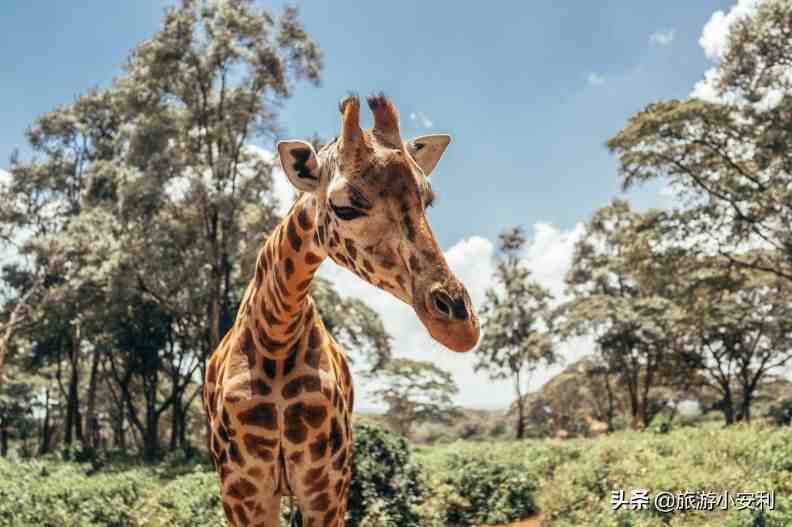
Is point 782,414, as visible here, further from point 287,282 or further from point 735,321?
point 287,282

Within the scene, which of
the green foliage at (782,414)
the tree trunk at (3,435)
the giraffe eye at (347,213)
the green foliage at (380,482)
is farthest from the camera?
the tree trunk at (3,435)

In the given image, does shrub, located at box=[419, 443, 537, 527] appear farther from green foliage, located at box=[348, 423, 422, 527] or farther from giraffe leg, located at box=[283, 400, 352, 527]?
giraffe leg, located at box=[283, 400, 352, 527]

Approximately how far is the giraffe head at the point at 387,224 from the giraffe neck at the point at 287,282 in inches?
12.7

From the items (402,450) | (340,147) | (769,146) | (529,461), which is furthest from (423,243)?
(769,146)

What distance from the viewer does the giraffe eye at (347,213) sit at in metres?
2.25

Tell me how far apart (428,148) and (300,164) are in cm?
67

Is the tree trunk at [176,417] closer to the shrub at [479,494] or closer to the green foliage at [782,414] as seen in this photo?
the shrub at [479,494]

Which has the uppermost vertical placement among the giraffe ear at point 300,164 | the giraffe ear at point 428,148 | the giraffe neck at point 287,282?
the giraffe ear at point 428,148

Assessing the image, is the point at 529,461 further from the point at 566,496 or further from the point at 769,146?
the point at 769,146

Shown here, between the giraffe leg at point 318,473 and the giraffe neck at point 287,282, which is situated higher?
the giraffe neck at point 287,282

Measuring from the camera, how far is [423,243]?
2.09m

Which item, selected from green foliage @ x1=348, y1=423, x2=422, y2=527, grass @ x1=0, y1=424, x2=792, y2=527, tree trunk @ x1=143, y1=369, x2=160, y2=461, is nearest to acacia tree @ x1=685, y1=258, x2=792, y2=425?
grass @ x1=0, y1=424, x2=792, y2=527

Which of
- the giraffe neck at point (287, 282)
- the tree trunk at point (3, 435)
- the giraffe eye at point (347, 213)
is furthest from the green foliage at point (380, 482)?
the tree trunk at point (3, 435)

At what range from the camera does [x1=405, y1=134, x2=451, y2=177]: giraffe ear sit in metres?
2.98
